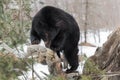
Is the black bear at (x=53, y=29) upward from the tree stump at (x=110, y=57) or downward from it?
upward

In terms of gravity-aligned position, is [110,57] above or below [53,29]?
below

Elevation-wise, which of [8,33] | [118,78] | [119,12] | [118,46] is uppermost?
[8,33]

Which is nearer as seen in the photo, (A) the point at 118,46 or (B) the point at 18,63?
(B) the point at 18,63

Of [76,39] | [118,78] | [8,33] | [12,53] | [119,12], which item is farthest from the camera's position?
[119,12]

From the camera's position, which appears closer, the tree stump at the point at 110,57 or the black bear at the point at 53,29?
the tree stump at the point at 110,57

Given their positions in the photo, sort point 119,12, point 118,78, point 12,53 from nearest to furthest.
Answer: point 12,53, point 118,78, point 119,12

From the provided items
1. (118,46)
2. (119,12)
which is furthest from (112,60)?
(119,12)

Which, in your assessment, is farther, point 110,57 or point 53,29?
point 110,57

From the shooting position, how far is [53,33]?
563cm

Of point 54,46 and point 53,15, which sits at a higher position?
point 53,15

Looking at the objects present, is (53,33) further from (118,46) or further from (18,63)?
(18,63)

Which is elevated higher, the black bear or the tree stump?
the black bear

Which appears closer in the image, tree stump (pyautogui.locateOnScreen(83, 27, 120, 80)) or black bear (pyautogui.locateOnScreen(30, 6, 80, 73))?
tree stump (pyautogui.locateOnScreen(83, 27, 120, 80))

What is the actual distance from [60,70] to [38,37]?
2.98 feet
